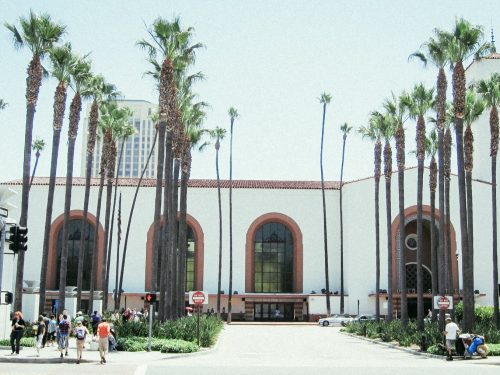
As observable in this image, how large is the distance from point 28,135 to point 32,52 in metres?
Answer: 4.04

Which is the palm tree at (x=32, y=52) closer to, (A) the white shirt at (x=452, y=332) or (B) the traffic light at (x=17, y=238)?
(B) the traffic light at (x=17, y=238)

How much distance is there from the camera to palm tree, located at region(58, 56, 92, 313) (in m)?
32.8

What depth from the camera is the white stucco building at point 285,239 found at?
58219 mm

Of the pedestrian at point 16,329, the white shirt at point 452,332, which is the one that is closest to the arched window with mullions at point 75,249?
the pedestrian at point 16,329

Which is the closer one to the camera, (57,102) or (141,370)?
(141,370)

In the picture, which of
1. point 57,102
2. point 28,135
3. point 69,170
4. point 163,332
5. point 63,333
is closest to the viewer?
point 63,333

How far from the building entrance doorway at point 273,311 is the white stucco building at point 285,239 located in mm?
92

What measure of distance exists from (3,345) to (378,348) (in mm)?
16511

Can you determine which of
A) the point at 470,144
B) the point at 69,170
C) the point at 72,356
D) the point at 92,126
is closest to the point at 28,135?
the point at 69,170

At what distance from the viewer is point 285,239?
202 feet

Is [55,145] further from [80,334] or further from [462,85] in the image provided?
[462,85]

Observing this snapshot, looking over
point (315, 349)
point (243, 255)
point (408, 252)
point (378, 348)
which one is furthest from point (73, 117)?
point (408, 252)

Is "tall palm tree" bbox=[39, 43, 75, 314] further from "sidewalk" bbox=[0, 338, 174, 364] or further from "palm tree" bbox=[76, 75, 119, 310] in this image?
"sidewalk" bbox=[0, 338, 174, 364]

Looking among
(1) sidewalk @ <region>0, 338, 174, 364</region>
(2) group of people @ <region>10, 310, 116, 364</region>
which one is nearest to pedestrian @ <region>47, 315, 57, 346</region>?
(1) sidewalk @ <region>0, 338, 174, 364</region>
